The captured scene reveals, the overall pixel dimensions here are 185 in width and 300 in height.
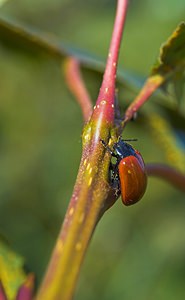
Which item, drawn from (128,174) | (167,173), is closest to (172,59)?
(167,173)

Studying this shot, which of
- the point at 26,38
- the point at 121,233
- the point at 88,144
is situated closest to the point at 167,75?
the point at 88,144

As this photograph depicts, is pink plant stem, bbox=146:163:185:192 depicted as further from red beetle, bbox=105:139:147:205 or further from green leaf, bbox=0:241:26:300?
green leaf, bbox=0:241:26:300

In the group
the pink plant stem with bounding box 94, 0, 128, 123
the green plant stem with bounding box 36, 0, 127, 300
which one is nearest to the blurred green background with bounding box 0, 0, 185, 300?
the pink plant stem with bounding box 94, 0, 128, 123

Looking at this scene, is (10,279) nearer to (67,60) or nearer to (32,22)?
(67,60)

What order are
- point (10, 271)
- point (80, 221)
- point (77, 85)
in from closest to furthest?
1. point (80, 221)
2. point (10, 271)
3. point (77, 85)

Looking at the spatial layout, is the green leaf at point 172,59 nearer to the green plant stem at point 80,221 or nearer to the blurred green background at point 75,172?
the green plant stem at point 80,221

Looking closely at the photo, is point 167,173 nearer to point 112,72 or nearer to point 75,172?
point 112,72
